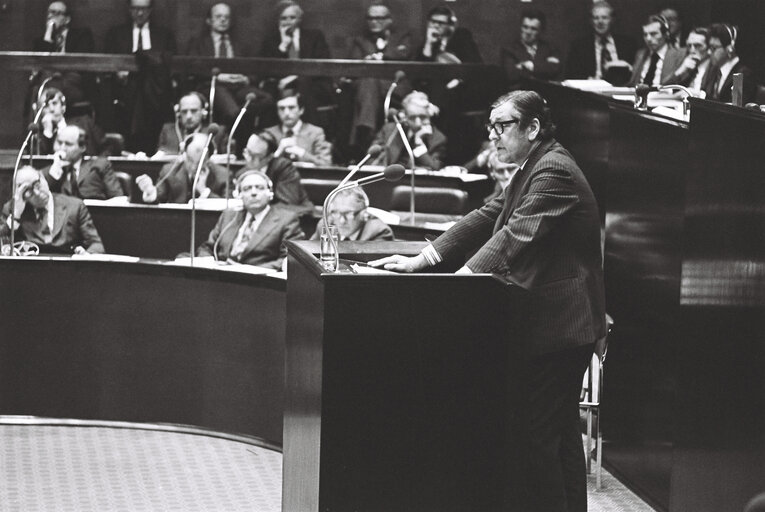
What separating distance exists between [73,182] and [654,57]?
4.23 meters

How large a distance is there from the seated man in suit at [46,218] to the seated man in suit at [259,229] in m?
0.86

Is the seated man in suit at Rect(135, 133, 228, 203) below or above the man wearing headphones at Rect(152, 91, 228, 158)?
below

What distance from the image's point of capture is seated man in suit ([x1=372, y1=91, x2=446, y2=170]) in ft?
34.1

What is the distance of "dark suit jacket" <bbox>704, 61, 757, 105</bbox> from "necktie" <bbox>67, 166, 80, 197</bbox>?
411 cm

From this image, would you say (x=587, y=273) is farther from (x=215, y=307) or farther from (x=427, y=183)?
(x=427, y=183)

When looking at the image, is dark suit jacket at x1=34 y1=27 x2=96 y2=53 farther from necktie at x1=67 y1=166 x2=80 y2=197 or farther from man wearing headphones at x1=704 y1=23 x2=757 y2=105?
Result: man wearing headphones at x1=704 y1=23 x2=757 y2=105

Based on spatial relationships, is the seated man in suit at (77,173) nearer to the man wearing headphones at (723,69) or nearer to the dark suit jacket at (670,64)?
the dark suit jacket at (670,64)

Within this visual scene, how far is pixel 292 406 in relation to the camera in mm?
4094

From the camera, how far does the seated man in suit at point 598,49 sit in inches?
458

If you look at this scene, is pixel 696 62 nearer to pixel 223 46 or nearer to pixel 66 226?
pixel 66 226

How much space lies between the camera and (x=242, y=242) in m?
7.55

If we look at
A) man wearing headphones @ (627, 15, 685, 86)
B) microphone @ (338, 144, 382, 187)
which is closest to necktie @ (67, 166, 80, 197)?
microphone @ (338, 144, 382, 187)

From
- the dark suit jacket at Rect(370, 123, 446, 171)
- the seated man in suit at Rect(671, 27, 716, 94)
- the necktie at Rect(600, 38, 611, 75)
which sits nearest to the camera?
the seated man in suit at Rect(671, 27, 716, 94)

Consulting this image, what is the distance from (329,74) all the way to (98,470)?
5.93 m
